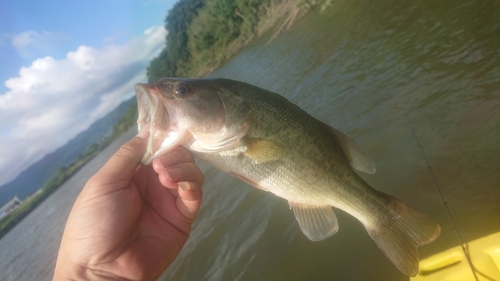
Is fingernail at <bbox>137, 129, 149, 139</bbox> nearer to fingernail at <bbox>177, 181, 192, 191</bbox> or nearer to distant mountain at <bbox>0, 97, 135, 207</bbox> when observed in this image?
fingernail at <bbox>177, 181, 192, 191</bbox>

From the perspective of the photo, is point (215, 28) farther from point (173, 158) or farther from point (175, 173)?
point (175, 173)

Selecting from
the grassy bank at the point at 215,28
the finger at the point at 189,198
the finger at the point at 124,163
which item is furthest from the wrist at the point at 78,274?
the grassy bank at the point at 215,28

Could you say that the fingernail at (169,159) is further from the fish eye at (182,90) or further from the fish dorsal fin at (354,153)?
the fish dorsal fin at (354,153)

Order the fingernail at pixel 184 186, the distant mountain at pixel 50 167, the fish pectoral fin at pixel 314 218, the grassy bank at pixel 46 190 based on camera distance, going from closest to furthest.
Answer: the fingernail at pixel 184 186, the fish pectoral fin at pixel 314 218, the grassy bank at pixel 46 190, the distant mountain at pixel 50 167

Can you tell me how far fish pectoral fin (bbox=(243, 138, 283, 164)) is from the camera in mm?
2453

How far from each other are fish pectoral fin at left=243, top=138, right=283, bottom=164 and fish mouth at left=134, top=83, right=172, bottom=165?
24.3 inches

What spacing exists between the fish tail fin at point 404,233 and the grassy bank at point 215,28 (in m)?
21.3

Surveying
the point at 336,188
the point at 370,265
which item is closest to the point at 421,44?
the point at 370,265

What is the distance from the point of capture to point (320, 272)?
484cm

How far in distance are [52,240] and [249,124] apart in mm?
16843

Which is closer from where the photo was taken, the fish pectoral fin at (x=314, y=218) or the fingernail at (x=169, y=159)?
the fingernail at (x=169, y=159)

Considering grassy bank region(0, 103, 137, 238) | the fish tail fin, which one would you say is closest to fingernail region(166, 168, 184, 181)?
the fish tail fin

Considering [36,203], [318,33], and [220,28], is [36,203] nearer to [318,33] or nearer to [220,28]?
[220,28]

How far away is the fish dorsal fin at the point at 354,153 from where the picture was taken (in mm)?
2762
